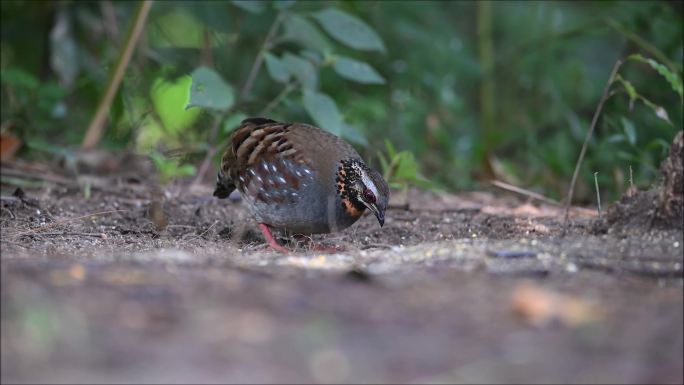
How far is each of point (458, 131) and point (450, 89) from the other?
2.10ft

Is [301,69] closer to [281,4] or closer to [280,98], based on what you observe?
[280,98]

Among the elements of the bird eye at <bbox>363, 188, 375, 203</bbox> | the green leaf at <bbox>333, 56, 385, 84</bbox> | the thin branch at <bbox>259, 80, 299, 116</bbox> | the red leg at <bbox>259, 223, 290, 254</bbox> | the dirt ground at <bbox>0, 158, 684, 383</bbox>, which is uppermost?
the green leaf at <bbox>333, 56, 385, 84</bbox>

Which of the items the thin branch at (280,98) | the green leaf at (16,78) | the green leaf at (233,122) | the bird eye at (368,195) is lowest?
the bird eye at (368,195)

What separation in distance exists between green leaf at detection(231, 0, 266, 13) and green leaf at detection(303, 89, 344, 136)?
27.7 inches

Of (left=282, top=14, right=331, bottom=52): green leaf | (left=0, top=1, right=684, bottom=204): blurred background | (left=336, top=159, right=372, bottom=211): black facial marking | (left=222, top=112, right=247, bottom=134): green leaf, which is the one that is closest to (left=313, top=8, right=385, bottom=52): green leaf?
(left=0, top=1, right=684, bottom=204): blurred background

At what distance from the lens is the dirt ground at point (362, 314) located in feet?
9.00

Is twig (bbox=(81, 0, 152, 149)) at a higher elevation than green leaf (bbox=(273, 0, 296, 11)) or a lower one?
lower

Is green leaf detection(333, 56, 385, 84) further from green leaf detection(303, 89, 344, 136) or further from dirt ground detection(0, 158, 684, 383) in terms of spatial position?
dirt ground detection(0, 158, 684, 383)

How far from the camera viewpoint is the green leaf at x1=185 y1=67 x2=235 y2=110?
6.01 metres

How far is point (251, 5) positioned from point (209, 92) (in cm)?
99

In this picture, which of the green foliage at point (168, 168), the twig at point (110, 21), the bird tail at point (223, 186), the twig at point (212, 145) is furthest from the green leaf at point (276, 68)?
the twig at point (110, 21)

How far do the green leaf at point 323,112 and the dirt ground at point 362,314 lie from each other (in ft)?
7.52

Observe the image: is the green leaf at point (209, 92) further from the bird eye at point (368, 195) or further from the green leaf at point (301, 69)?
the bird eye at point (368, 195)

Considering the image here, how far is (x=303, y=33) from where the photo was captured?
6.89 metres
